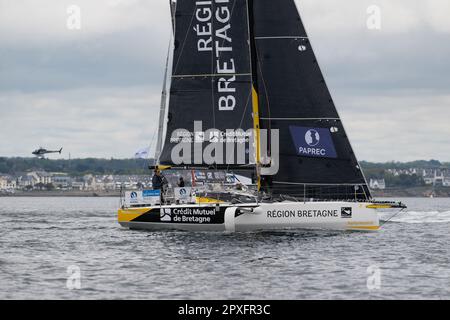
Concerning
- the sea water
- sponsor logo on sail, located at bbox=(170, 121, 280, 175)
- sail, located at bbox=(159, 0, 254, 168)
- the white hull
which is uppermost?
sail, located at bbox=(159, 0, 254, 168)

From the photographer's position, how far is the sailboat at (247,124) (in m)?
35.8

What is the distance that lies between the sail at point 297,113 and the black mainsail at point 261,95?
0.04 m

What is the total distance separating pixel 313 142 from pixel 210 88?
4.58 m

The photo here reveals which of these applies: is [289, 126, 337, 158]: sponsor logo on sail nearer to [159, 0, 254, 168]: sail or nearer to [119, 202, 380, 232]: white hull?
[159, 0, 254, 168]: sail

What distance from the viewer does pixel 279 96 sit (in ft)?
120

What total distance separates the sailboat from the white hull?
0.05 m

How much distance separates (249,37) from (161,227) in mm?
7984

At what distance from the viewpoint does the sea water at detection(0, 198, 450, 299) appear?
72.3 ft

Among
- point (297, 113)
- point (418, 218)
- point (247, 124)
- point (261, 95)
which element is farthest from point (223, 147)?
point (418, 218)

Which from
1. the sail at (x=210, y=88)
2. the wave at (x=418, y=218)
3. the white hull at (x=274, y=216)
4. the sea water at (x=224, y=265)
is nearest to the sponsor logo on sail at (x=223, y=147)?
the sail at (x=210, y=88)

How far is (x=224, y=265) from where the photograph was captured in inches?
1037

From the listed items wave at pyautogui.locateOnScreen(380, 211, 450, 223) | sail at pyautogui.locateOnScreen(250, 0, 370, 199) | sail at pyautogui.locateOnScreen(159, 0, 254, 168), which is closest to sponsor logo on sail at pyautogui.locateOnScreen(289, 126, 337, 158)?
sail at pyautogui.locateOnScreen(250, 0, 370, 199)
